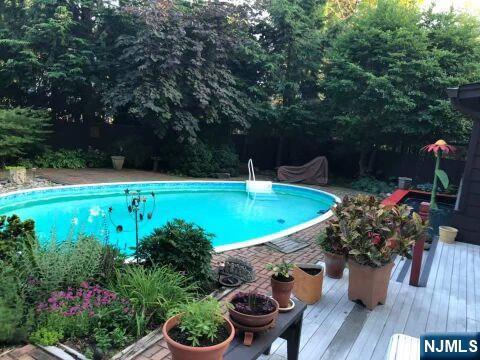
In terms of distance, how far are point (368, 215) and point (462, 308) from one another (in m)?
1.32

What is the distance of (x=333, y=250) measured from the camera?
379 centimetres

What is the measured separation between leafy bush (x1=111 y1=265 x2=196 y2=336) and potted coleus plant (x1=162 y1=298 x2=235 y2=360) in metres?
1.10

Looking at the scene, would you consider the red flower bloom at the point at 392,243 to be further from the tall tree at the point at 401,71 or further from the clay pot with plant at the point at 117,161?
the clay pot with plant at the point at 117,161

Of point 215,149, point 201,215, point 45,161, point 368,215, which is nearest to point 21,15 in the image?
point 45,161

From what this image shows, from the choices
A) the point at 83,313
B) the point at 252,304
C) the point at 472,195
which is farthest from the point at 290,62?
the point at 252,304

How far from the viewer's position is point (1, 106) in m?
11.2

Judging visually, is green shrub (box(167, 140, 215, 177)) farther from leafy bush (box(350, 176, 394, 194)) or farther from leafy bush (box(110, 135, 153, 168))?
leafy bush (box(350, 176, 394, 194))

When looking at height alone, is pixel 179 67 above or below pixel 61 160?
above

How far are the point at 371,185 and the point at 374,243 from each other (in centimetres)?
911

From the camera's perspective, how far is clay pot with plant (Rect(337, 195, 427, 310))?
10.4ft

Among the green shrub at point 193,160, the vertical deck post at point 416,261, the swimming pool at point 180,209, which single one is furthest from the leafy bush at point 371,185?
the vertical deck post at point 416,261

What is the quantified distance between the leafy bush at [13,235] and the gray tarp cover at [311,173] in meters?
9.96

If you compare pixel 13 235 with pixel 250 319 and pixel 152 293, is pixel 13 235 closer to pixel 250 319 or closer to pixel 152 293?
pixel 152 293

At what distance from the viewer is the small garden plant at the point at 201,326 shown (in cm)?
169
